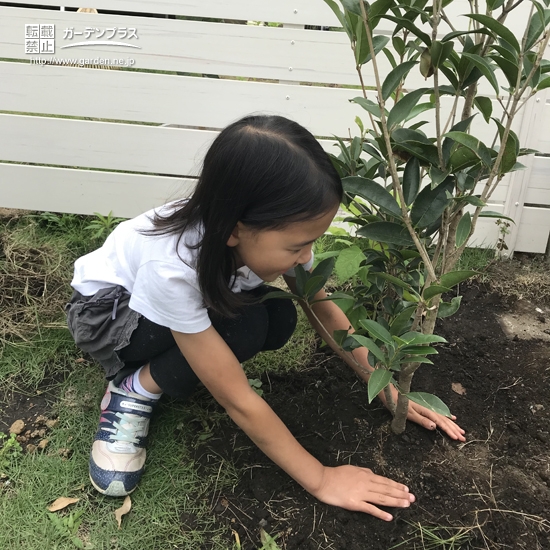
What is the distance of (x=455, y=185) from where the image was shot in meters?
1.18

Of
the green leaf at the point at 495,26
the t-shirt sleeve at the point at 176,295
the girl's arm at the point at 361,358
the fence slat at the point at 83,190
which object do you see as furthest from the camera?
the fence slat at the point at 83,190

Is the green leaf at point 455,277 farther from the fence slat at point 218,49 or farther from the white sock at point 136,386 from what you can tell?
the fence slat at point 218,49

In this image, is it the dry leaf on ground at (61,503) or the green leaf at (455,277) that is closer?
the green leaf at (455,277)

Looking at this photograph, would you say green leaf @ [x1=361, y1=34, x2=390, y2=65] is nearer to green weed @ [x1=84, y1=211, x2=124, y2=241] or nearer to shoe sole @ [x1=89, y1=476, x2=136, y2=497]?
shoe sole @ [x1=89, y1=476, x2=136, y2=497]

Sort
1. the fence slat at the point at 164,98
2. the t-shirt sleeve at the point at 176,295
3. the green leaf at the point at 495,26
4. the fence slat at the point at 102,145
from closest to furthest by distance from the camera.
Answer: the green leaf at the point at 495,26
the t-shirt sleeve at the point at 176,295
the fence slat at the point at 164,98
the fence slat at the point at 102,145

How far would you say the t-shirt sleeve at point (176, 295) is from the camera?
1.33 m

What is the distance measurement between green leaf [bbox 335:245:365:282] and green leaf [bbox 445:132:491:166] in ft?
1.93

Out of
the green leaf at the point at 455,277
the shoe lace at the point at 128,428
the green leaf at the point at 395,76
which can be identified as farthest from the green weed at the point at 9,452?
the green leaf at the point at 395,76

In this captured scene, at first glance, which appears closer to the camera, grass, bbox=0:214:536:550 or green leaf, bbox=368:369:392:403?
green leaf, bbox=368:369:392:403

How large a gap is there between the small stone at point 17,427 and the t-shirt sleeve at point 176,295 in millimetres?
819

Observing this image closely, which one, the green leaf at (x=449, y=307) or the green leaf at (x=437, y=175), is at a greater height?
the green leaf at (x=437, y=175)

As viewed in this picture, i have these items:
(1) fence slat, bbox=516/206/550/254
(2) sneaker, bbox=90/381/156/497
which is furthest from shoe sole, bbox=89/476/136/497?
(1) fence slat, bbox=516/206/550/254

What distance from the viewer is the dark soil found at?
1413 mm

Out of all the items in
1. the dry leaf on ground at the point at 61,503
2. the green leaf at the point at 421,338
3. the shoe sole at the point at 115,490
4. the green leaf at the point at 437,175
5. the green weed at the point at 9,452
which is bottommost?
the green weed at the point at 9,452
